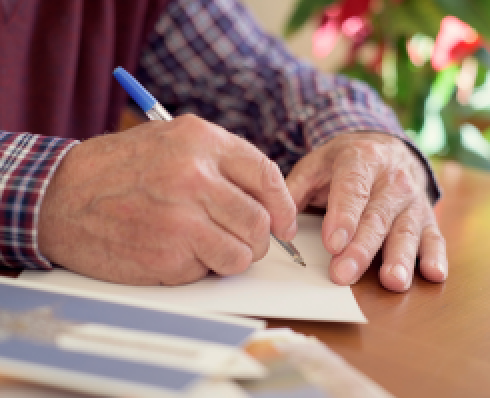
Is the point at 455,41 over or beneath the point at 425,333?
over

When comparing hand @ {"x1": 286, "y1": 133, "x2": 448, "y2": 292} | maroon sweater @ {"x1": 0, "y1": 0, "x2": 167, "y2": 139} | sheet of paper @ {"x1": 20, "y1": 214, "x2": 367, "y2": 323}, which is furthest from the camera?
maroon sweater @ {"x1": 0, "y1": 0, "x2": 167, "y2": 139}

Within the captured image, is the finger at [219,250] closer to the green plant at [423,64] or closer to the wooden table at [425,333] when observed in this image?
the wooden table at [425,333]

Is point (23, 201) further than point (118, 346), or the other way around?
point (23, 201)

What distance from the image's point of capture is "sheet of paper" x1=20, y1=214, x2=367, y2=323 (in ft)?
1.38

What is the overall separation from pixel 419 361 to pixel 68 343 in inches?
9.8

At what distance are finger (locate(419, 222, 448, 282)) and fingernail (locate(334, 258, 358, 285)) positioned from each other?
0.30 feet

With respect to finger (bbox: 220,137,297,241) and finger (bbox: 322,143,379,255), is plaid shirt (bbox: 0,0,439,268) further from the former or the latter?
finger (bbox: 220,137,297,241)

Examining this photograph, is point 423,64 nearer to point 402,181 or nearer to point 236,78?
point 236,78

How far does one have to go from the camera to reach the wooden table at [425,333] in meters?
0.36

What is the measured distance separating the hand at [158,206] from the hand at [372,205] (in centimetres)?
11

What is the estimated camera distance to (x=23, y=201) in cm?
45

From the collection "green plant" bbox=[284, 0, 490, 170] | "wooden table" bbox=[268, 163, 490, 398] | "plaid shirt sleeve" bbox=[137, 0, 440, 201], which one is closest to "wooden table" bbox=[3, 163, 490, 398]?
"wooden table" bbox=[268, 163, 490, 398]

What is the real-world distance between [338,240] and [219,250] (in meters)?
0.14

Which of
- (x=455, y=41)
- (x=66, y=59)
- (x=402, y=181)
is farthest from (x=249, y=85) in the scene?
(x=455, y=41)
